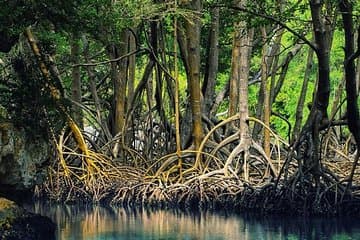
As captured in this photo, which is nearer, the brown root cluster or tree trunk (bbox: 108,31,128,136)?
the brown root cluster

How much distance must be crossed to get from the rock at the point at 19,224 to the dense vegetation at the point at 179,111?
3.59 ft

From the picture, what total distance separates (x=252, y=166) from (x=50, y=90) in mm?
3764

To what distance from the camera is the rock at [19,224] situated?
9.70 metres

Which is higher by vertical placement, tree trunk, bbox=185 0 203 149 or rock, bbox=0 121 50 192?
tree trunk, bbox=185 0 203 149

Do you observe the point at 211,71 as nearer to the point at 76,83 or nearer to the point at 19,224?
the point at 76,83

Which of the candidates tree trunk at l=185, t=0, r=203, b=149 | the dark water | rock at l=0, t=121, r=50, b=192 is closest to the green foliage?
rock at l=0, t=121, r=50, b=192

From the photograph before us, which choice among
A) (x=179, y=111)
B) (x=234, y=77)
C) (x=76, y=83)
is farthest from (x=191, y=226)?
(x=76, y=83)

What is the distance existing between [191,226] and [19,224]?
2.55 metres

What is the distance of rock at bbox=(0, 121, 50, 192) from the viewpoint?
32.7 feet

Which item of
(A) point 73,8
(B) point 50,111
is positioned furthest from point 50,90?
(A) point 73,8

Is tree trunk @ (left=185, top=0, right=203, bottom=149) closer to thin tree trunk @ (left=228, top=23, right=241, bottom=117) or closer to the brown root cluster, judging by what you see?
the brown root cluster

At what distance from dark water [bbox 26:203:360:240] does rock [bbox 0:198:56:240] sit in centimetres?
29

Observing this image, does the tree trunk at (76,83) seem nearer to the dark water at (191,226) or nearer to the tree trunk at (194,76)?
the tree trunk at (194,76)

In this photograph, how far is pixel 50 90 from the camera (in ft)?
36.4
